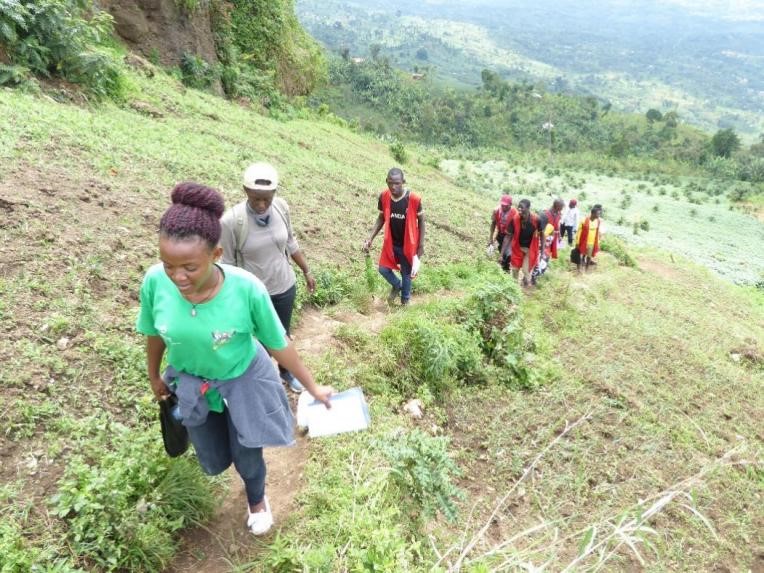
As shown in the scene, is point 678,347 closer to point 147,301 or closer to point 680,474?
point 680,474

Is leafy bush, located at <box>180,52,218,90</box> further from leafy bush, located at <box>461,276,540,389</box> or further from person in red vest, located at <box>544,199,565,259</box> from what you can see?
leafy bush, located at <box>461,276,540,389</box>

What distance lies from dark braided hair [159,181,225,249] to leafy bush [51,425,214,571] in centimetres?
140

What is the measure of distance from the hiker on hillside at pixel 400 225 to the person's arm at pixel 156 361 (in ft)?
10.1

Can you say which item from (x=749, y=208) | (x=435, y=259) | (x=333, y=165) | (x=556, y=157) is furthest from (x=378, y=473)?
(x=556, y=157)

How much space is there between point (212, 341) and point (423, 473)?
165 centimetres

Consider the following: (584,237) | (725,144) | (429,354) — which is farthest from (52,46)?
(725,144)

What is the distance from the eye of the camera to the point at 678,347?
728cm

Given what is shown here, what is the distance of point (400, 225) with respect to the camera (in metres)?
5.31

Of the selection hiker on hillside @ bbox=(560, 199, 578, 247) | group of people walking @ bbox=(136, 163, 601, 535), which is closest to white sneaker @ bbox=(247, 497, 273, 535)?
group of people walking @ bbox=(136, 163, 601, 535)

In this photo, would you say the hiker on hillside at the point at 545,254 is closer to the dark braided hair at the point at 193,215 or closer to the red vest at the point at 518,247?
the red vest at the point at 518,247

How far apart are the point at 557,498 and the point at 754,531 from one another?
172cm

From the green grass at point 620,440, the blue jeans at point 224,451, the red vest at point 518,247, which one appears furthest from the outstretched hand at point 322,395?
the red vest at point 518,247

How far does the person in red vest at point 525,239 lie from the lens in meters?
7.57

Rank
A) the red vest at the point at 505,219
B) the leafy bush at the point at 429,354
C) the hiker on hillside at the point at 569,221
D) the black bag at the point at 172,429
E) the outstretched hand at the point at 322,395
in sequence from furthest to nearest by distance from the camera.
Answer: the hiker on hillside at the point at 569,221 < the red vest at the point at 505,219 < the leafy bush at the point at 429,354 < the black bag at the point at 172,429 < the outstretched hand at the point at 322,395
